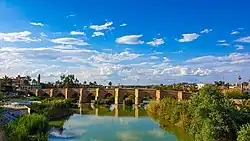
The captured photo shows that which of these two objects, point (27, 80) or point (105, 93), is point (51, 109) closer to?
point (105, 93)

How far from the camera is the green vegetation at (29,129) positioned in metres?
22.0

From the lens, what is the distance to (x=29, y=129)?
2702cm

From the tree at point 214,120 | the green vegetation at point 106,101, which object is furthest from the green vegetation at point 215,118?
the green vegetation at point 106,101

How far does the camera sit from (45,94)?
99938 millimetres

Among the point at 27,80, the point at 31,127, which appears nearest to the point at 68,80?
the point at 27,80

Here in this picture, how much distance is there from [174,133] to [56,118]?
18610 mm

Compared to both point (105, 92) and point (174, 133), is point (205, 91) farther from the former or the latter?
point (105, 92)

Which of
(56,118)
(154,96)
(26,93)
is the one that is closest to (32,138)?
(56,118)

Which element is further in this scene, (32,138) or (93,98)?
(93,98)

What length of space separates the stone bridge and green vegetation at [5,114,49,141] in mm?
44698

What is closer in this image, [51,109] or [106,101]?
[51,109]

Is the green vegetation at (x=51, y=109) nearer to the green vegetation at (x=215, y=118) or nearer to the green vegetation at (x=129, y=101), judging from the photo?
the green vegetation at (x=215, y=118)

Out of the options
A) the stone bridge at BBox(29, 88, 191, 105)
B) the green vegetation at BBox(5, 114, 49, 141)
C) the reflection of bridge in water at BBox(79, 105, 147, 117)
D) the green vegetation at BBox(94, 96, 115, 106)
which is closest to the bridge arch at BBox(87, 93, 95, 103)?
the stone bridge at BBox(29, 88, 191, 105)

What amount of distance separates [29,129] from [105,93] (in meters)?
63.4
